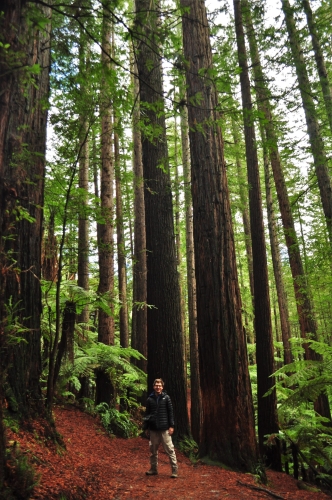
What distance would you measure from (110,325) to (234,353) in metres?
5.04

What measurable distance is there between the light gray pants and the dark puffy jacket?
116mm

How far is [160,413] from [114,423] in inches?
126

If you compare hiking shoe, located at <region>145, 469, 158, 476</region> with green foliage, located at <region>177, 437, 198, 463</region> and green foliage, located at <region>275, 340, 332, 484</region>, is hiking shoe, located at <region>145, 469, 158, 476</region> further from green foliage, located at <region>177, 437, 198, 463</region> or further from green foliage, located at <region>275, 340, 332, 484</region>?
green foliage, located at <region>275, 340, 332, 484</region>

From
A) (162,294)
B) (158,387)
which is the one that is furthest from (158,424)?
(162,294)

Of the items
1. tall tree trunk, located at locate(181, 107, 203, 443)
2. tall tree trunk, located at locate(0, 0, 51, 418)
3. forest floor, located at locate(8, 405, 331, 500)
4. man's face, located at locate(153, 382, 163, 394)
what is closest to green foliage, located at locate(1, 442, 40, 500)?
forest floor, located at locate(8, 405, 331, 500)

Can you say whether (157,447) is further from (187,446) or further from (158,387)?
(187,446)

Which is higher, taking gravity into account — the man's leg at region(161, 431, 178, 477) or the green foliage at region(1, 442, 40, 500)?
the green foliage at region(1, 442, 40, 500)

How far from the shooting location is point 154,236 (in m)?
9.41

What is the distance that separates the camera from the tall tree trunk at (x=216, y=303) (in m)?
6.52

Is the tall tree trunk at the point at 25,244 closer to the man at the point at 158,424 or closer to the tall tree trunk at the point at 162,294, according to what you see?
the man at the point at 158,424

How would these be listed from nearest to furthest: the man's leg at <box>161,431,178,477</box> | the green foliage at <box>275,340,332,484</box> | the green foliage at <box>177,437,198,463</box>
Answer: the man's leg at <box>161,431,178,477</box>, the green foliage at <box>275,340,332,484</box>, the green foliage at <box>177,437,198,463</box>

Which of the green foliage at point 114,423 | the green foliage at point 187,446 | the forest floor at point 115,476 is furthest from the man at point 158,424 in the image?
the green foliage at point 114,423

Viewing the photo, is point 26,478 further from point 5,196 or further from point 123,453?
point 123,453

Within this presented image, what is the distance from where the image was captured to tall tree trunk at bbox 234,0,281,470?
879cm
